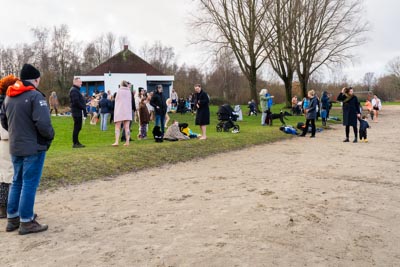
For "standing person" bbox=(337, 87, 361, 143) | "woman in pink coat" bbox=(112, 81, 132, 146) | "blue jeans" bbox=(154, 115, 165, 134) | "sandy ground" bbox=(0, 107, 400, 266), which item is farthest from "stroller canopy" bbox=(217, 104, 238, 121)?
"sandy ground" bbox=(0, 107, 400, 266)

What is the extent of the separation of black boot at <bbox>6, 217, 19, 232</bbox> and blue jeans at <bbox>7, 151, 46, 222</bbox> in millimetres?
52

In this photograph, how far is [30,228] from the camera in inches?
198

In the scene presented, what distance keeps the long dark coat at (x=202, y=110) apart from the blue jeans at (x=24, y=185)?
933cm

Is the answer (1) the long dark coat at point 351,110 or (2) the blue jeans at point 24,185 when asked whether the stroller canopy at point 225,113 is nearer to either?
(1) the long dark coat at point 351,110

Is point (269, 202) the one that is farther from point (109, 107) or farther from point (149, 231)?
point (109, 107)

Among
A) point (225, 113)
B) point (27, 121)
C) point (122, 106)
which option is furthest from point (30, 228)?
point (225, 113)

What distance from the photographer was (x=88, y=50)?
7169 centimetres

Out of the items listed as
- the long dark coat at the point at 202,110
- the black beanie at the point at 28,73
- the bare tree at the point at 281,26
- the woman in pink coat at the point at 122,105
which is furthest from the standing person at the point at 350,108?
the bare tree at the point at 281,26

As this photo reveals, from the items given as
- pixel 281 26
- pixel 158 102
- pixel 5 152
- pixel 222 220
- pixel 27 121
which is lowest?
pixel 222 220

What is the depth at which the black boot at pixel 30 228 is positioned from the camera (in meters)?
4.99

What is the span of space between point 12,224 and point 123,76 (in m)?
29.5

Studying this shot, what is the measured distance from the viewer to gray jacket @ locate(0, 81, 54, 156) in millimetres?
4961

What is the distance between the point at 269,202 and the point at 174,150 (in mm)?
6060

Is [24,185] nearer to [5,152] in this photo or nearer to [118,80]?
[5,152]
